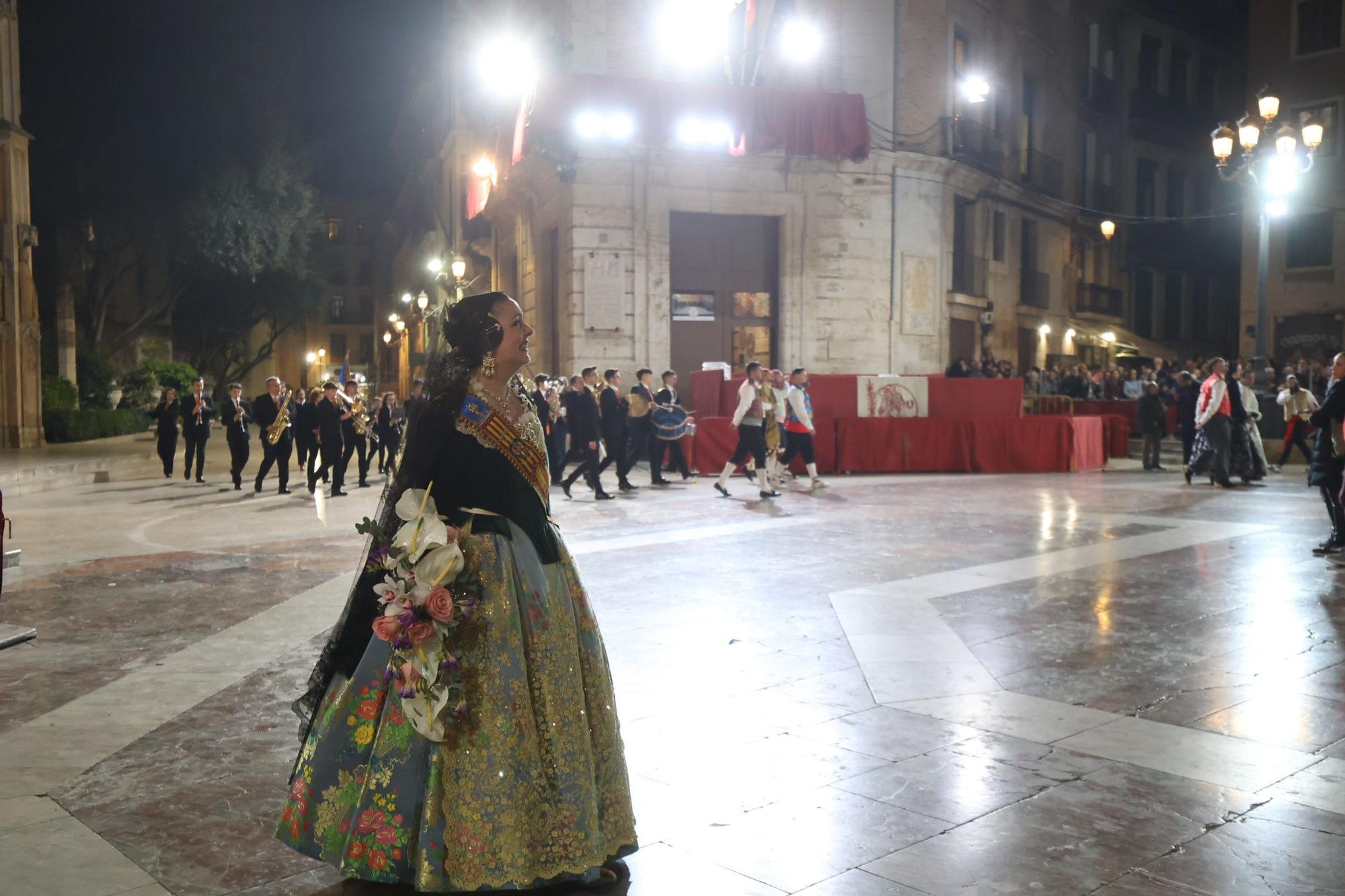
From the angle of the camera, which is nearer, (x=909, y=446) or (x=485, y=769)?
(x=485, y=769)

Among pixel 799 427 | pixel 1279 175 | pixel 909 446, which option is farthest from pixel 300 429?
pixel 1279 175

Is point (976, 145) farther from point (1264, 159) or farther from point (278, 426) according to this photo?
point (278, 426)

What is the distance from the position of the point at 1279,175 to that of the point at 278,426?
16.2 metres

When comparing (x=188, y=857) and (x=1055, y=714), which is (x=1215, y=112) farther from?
(x=188, y=857)

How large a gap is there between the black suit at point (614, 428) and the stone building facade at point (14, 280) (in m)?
13.5

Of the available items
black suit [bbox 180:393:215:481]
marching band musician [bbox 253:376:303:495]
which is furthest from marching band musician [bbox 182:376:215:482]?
marching band musician [bbox 253:376:303:495]

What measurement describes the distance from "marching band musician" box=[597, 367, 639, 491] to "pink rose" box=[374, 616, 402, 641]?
1279 centimetres

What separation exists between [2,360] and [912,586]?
20805 mm

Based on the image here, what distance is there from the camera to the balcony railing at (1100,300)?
116 ft

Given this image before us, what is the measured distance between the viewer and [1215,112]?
132 feet

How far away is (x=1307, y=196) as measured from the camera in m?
32.2

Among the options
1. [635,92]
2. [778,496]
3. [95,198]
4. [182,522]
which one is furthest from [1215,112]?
[182,522]

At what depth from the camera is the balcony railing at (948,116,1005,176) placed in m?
26.0

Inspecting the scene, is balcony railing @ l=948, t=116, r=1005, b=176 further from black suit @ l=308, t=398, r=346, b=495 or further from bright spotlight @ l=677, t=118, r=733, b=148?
black suit @ l=308, t=398, r=346, b=495
